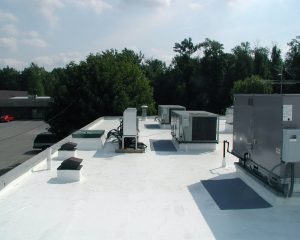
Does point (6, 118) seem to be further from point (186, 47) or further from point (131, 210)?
point (131, 210)

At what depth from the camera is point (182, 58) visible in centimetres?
6172

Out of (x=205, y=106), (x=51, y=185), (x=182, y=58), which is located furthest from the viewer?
(x=182, y=58)

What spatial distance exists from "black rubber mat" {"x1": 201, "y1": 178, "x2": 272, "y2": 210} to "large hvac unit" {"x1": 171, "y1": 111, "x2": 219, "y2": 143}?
3.61 m

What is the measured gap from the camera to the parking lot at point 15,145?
2628 centimetres

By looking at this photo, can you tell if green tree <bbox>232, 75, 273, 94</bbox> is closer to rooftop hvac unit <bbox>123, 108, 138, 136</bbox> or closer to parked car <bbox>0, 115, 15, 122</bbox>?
parked car <bbox>0, 115, 15, 122</bbox>

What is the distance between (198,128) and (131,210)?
601 centimetres

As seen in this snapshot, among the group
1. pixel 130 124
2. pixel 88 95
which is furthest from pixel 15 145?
pixel 130 124

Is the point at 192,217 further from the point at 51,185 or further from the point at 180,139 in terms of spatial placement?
Answer: the point at 180,139

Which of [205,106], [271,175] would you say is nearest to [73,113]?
[205,106]

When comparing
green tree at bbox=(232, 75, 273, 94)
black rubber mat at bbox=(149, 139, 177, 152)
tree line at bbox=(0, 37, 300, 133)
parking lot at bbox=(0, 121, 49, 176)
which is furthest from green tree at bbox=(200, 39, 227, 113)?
black rubber mat at bbox=(149, 139, 177, 152)

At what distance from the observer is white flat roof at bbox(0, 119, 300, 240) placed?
5.48 meters

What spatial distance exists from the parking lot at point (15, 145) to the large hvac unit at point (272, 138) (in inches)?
715

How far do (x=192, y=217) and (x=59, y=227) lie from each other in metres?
2.02

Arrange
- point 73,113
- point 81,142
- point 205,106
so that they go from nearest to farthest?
point 81,142
point 73,113
point 205,106
